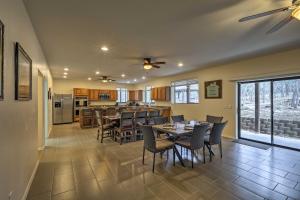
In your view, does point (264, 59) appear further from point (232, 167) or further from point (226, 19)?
point (232, 167)

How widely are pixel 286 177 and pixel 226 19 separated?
2.90m

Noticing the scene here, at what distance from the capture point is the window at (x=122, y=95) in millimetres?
11785

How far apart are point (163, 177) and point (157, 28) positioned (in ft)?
8.82

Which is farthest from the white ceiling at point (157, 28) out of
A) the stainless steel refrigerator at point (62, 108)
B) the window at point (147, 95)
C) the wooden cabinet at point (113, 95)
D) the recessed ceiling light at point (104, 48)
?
the wooden cabinet at point (113, 95)

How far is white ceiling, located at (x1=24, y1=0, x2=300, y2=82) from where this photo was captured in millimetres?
2168

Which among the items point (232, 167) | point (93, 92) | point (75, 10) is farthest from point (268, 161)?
point (93, 92)

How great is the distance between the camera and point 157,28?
2.86 meters

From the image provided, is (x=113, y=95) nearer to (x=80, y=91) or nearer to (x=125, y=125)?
(x=80, y=91)

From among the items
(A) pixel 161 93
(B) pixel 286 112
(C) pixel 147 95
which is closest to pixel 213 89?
(B) pixel 286 112

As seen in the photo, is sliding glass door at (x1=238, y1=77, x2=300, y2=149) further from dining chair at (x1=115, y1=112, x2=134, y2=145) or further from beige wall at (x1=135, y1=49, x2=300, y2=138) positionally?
dining chair at (x1=115, y1=112, x2=134, y2=145)

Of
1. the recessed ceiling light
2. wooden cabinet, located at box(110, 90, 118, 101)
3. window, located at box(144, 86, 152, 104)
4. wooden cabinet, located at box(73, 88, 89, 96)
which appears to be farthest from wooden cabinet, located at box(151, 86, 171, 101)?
the recessed ceiling light

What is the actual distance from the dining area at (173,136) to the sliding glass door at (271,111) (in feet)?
5.72

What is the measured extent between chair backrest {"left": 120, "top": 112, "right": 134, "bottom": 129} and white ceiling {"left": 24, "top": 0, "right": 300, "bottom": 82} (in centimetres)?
181

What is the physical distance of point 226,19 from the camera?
252 cm
